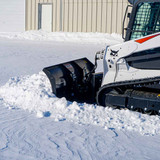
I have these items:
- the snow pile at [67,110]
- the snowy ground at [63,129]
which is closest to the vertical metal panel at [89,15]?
the snowy ground at [63,129]

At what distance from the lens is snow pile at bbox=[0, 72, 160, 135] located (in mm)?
5234

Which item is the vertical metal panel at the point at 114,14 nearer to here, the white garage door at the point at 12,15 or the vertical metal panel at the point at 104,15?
the vertical metal panel at the point at 104,15

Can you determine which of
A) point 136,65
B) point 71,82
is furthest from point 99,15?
point 136,65

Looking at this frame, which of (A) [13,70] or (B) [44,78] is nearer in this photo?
(B) [44,78]

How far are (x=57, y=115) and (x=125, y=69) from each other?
141 cm

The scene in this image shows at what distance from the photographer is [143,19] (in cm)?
599

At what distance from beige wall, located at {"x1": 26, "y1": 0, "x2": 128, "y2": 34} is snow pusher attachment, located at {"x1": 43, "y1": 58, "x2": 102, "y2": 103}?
12.1 m

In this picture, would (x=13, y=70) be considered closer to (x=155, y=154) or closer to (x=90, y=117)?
(x=90, y=117)

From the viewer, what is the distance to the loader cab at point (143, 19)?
5836mm

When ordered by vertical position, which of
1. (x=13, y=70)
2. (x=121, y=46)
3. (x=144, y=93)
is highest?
(x=121, y=46)

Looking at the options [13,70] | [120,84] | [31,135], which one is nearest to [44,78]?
[120,84]

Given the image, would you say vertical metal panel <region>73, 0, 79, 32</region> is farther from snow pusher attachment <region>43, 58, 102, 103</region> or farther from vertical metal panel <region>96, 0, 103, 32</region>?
snow pusher attachment <region>43, 58, 102, 103</region>

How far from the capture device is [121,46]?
5773mm

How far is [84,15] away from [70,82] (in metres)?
13.1
